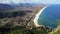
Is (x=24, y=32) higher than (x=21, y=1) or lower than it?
lower

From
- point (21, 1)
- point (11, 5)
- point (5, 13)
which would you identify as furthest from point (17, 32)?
point (11, 5)

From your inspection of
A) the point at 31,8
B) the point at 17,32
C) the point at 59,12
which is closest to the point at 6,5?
the point at 31,8

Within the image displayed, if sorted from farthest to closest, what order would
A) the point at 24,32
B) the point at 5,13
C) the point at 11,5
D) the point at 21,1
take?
the point at 11,5
the point at 21,1
the point at 5,13
the point at 24,32

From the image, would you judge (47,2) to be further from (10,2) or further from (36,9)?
(10,2)

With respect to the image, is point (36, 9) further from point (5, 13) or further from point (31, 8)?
point (5, 13)

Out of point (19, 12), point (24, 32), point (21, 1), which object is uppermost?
point (21, 1)

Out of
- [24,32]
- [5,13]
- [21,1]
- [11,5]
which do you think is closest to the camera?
[24,32]

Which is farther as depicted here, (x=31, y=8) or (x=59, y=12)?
(x=31, y=8)

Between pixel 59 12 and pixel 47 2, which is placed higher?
pixel 47 2

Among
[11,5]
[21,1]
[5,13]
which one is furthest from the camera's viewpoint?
[11,5]
